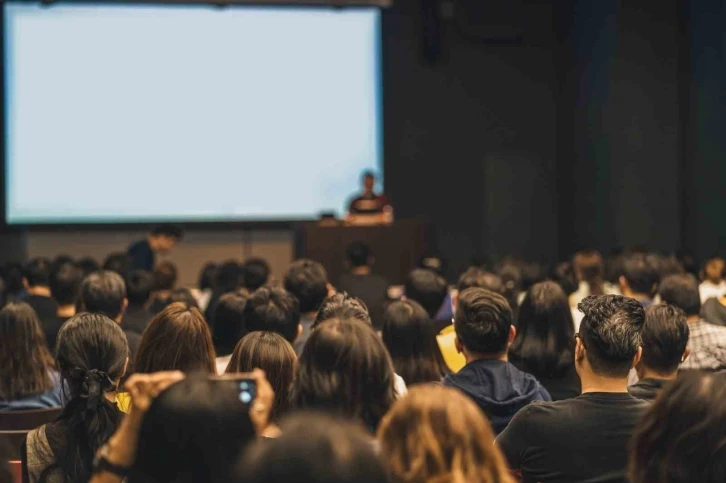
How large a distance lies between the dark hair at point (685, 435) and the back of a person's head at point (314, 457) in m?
0.66

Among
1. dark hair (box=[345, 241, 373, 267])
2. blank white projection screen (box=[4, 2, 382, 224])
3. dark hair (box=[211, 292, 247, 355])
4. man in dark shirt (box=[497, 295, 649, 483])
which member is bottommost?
man in dark shirt (box=[497, 295, 649, 483])

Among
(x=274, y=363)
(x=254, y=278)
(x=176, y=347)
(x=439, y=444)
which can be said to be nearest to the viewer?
(x=439, y=444)

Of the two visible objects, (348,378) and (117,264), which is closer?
(348,378)

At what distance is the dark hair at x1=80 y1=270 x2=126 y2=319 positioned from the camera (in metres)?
4.89

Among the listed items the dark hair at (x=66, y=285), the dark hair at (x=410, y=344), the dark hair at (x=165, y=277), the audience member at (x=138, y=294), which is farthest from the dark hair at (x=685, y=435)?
the dark hair at (x=165, y=277)

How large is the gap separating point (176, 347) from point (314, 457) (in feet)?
6.03

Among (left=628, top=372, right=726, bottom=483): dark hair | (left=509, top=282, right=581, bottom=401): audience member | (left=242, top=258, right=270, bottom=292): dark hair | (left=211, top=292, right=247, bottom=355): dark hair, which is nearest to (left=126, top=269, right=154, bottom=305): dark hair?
(left=242, top=258, right=270, bottom=292): dark hair

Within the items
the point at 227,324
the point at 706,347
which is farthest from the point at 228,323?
the point at 706,347

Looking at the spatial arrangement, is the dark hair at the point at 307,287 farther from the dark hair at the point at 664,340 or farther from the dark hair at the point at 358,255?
the dark hair at the point at 358,255

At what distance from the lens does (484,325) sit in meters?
3.51

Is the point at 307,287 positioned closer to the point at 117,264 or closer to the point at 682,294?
the point at 682,294

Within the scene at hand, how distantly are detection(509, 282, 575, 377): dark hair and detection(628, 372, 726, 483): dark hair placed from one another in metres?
2.03

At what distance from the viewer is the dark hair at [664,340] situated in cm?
342

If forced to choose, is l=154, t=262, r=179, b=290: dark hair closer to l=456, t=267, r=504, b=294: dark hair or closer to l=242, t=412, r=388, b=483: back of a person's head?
l=456, t=267, r=504, b=294: dark hair
